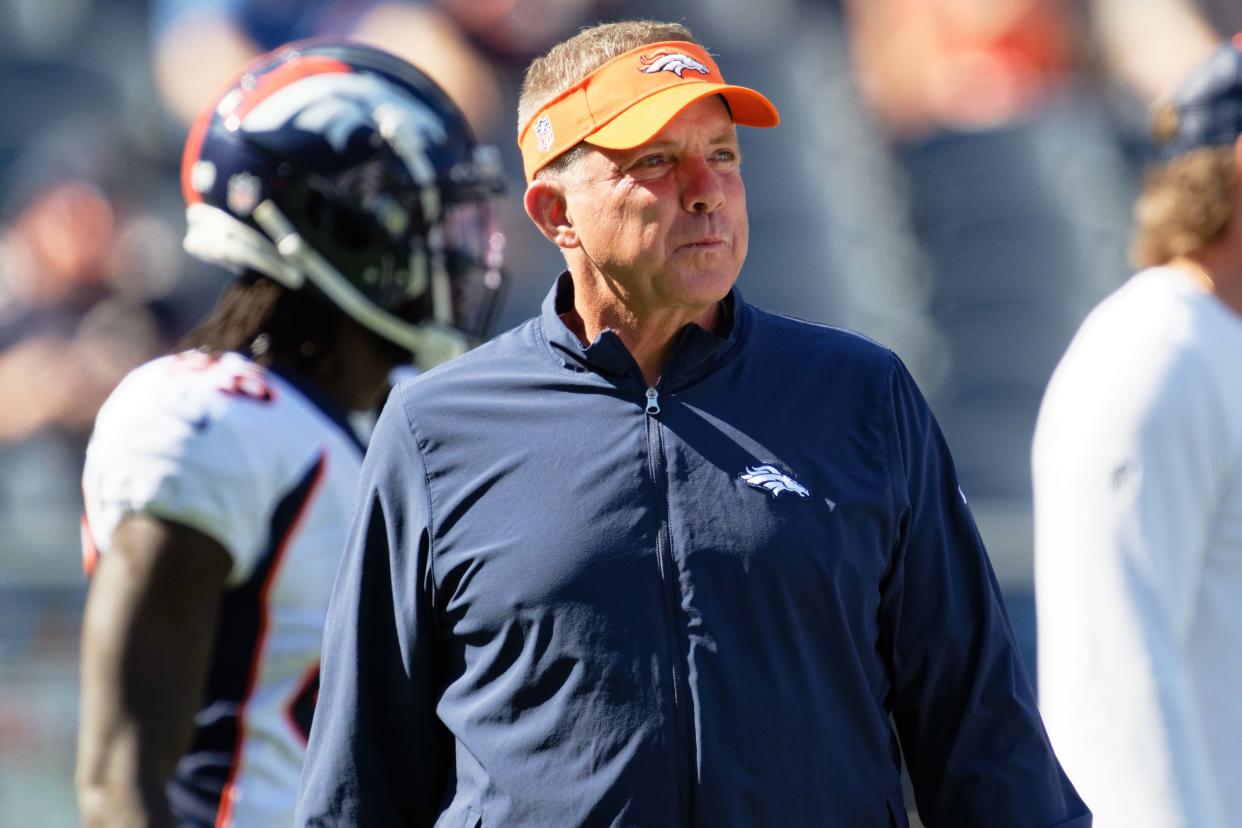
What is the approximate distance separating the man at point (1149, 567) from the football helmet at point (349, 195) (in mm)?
1261

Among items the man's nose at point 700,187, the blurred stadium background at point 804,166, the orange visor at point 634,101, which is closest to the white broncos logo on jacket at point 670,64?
the orange visor at point 634,101

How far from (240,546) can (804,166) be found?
6548 mm

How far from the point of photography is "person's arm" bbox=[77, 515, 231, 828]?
2.56m

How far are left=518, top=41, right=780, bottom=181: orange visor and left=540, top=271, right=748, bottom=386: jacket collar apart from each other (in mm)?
251

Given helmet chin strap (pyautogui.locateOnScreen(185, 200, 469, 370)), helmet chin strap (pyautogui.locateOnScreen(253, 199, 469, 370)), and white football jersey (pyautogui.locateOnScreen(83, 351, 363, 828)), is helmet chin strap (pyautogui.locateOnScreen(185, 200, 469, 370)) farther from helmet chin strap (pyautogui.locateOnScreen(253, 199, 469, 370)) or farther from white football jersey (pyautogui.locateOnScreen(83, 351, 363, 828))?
white football jersey (pyautogui.locateOnScreen(83, 351, 363, 828))

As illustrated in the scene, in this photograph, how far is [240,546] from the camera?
2689 mm

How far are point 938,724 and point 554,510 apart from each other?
56cm

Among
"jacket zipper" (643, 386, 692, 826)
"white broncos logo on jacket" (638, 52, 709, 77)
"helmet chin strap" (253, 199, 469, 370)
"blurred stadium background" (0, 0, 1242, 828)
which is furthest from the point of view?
"blurred stadium background" (0, 0, 1242, 828)

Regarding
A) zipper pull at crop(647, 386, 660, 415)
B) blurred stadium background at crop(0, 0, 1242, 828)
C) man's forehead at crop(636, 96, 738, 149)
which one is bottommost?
zipper pull at crop(647, 386, 660, 415)

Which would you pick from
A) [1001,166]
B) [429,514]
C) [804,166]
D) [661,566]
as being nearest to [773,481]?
[661,566]

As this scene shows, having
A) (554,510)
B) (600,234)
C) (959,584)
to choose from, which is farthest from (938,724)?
(600,234)

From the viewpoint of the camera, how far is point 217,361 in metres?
2.93

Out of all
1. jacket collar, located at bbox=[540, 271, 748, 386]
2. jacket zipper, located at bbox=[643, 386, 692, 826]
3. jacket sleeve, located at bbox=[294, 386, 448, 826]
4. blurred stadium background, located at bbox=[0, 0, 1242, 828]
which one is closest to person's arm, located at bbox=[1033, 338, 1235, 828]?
jacket collar, located at bbox=[540, 271, 748, 386]

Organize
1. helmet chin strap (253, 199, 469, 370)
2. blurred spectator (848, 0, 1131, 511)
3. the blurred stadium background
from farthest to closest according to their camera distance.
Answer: blurred spectator (848, 0, 1131, 511) < the blurred stadium background < helmet chin strap (253, 199, 469, 370)
